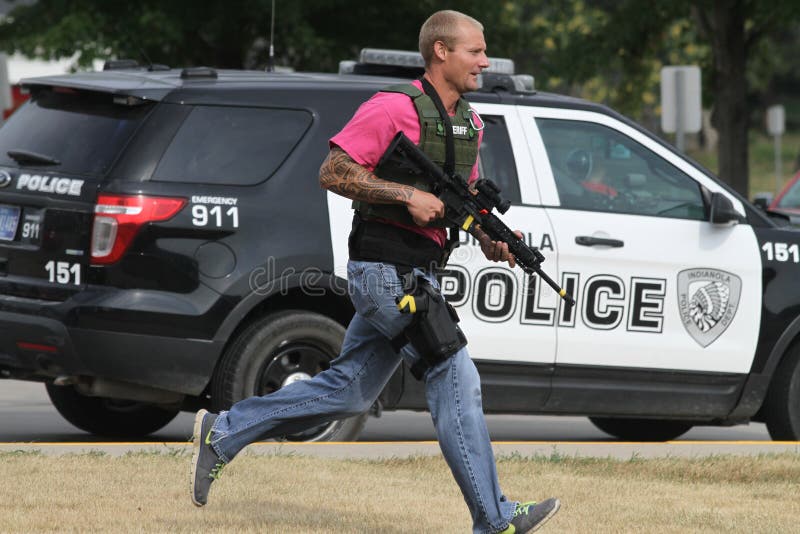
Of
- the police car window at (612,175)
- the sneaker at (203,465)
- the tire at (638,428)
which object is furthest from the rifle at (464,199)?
the tire at (638,428)

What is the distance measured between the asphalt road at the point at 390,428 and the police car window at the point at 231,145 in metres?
1.80

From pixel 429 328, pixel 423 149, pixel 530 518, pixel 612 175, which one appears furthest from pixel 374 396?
pixel 612 175

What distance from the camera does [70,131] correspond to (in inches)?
302

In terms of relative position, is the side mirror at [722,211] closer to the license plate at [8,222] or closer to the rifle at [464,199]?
the rifle at [464,199]

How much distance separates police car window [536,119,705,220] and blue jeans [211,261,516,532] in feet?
9.16

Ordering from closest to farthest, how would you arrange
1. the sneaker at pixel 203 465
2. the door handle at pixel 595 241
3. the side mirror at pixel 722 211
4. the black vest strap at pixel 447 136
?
the black vest strap at pixel 447 136
the sneaker at pixel 203 465
the door handle at pixel 595 241
the side mirror at pixel 722 211

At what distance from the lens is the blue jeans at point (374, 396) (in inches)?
205

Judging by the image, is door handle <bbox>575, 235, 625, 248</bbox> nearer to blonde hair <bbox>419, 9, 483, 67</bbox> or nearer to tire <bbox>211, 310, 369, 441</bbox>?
tire <bbox>211, 310, 369, 441</bbox>

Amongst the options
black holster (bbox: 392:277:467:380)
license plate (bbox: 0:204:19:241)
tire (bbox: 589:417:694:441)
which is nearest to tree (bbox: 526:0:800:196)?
tire (bbox: 589:417:694:441)

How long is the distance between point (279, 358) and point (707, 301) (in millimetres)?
2146

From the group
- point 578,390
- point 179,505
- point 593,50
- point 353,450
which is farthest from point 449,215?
point 593,50

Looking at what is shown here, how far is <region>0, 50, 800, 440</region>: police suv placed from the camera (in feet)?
24.0

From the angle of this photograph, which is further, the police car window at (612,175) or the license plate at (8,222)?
the police car window at (612,175)

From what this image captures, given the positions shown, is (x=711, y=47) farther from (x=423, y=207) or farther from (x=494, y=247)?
(x=423, y=207)
